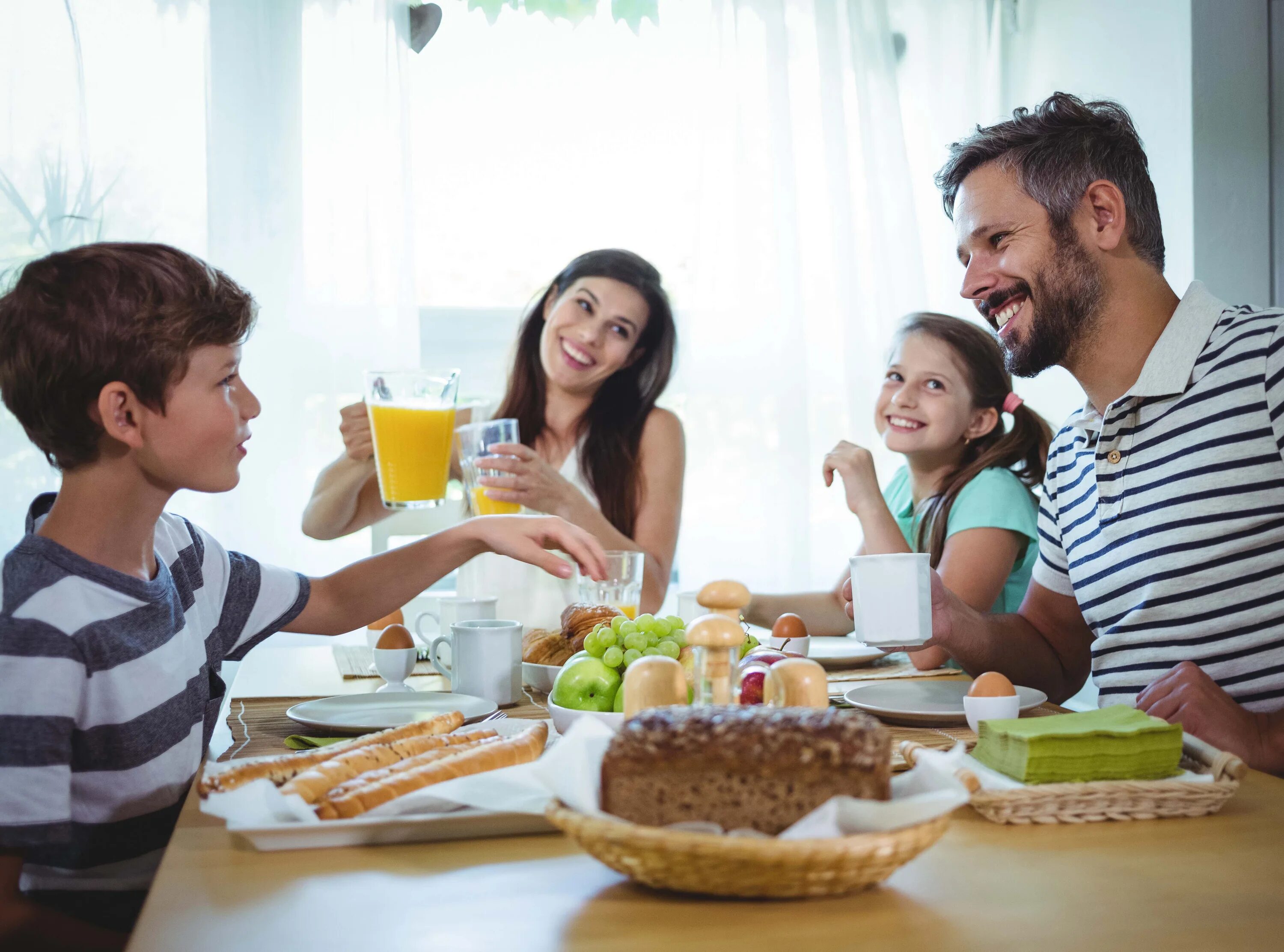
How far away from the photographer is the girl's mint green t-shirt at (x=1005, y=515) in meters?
1.93

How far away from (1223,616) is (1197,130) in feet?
4.97

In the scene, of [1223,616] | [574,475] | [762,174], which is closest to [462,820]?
[1223,616]

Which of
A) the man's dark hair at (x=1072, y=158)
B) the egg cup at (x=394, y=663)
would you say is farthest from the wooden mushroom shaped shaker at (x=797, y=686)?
the man's dark hair at (x=1072, y=158)

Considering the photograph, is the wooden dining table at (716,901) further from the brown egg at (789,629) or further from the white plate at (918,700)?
the brown egg at (789,629)

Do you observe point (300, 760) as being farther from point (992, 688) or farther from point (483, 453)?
point (483, 453)

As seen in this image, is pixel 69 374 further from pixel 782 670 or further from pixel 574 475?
pixel 574 475

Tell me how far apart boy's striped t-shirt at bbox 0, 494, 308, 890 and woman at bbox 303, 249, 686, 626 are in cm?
114

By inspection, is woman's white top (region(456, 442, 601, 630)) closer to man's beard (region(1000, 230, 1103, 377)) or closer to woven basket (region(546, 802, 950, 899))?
man's beard (region(1000, 230, 1103, 377))

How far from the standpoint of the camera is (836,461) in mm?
2090

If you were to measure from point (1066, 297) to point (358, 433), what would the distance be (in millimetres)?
1263

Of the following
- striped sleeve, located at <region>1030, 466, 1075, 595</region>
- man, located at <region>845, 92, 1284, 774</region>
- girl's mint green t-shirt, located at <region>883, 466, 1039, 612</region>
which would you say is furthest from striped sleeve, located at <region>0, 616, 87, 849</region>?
girl's mint green t-shirt, located at <region>883, 466, 1039, 612</region>

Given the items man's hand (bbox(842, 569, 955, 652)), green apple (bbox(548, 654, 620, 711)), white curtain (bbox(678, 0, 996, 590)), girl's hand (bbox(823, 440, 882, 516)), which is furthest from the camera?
white curtain (bbox(678, 0, 996, 590))

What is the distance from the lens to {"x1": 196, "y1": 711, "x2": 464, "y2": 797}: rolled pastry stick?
2.75 feet

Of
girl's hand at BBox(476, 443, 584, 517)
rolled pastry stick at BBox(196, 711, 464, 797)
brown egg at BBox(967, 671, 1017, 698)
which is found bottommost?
rolled pastry stick at BBox(196, 711, 464, 797)
